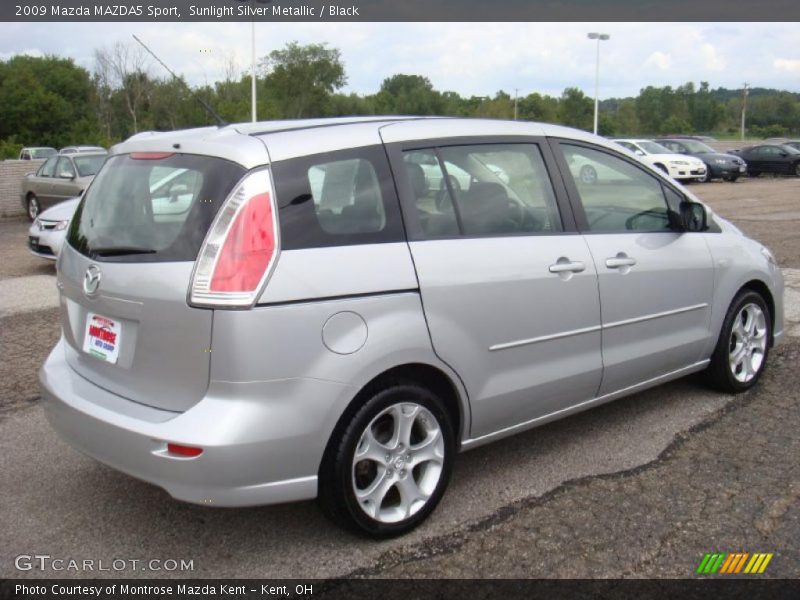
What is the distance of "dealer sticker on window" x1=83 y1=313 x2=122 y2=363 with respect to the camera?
3.27m

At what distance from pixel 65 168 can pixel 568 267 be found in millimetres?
14682

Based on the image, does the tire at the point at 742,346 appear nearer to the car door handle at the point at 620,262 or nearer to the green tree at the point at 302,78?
the car door handle at the point at 620,262

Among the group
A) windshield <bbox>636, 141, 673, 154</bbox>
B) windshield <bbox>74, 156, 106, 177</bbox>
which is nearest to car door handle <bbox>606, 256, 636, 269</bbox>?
windshield <bbox>74, 156, 106, 177</bbox>

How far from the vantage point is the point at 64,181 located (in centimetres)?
1585

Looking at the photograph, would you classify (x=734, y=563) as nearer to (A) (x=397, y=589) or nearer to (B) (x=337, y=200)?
(A) (x=397, y=589)

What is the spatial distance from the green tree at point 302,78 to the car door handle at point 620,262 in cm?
5191

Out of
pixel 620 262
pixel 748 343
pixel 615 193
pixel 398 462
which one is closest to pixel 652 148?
pixel 748 343

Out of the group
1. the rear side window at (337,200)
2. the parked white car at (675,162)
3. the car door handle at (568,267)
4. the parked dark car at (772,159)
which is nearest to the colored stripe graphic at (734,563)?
the car door handle at (568,267)

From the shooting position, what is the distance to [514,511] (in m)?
3.58

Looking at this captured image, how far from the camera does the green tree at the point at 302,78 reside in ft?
182

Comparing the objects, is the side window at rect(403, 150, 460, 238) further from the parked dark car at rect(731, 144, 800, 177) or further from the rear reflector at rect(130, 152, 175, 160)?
the parked dark car at rect(731, 144, 800, 177)

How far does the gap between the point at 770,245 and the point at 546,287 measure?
9.48m

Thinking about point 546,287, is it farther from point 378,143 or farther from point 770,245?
point 770,245

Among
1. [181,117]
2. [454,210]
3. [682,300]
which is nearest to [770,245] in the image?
[682,300]
